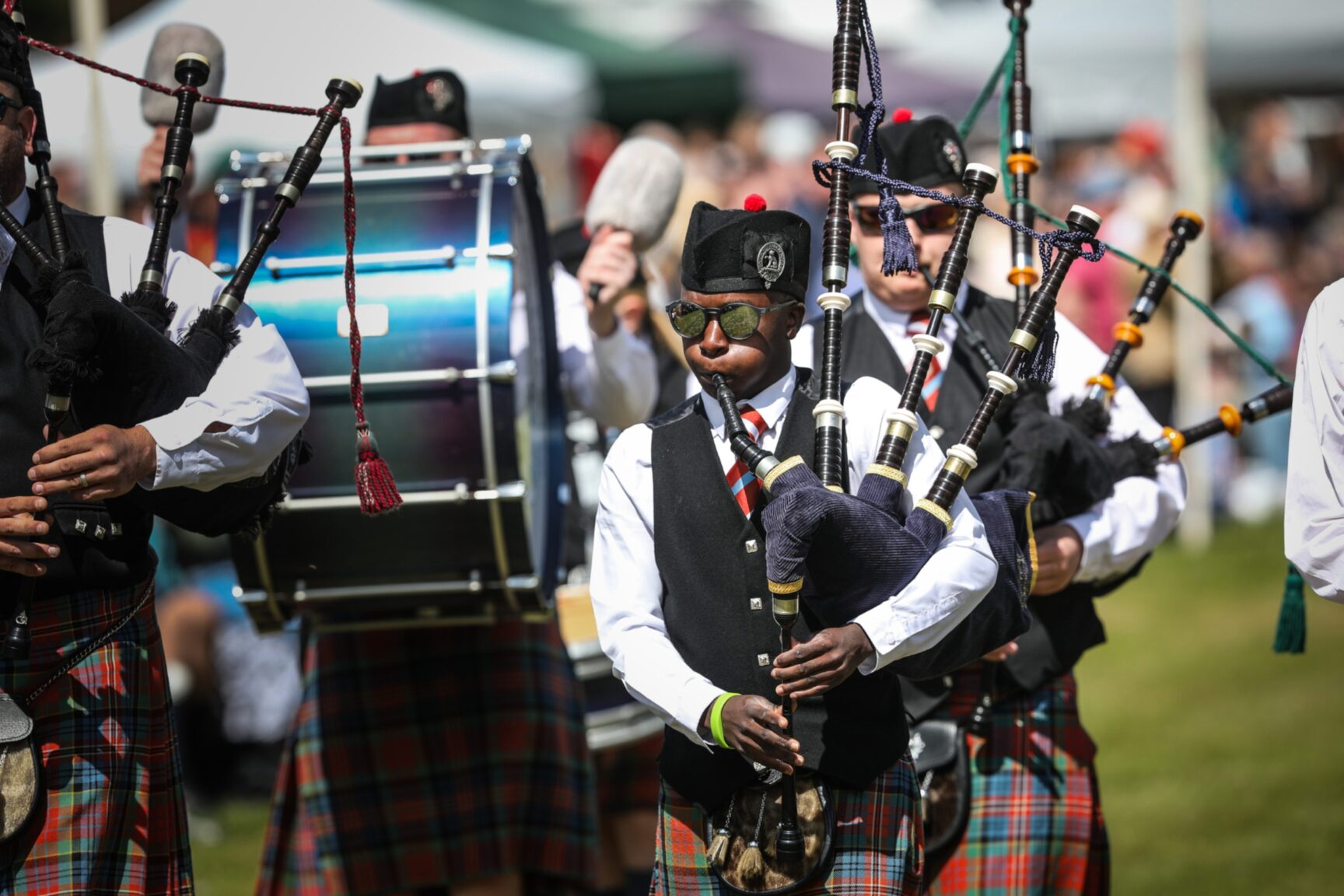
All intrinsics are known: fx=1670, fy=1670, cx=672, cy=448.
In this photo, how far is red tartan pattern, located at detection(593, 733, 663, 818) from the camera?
5.02 m

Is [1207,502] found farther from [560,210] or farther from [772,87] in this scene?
[560,210]

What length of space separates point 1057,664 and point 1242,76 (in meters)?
11.9

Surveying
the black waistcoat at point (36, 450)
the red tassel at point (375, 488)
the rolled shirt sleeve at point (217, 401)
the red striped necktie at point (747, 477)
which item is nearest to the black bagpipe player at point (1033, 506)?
the red striped necktie at point (747, 477)

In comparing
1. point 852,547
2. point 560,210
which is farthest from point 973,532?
point 560,210

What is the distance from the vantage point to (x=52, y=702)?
2.78 meters

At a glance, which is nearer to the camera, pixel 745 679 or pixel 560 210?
pixel 745 679

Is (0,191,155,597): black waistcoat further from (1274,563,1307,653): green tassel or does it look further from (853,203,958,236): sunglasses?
(1274,563,1307,653): green tassel

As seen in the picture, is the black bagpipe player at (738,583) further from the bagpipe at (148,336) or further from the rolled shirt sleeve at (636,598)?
the bagpipe at (148,336)

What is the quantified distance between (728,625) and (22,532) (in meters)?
1.11

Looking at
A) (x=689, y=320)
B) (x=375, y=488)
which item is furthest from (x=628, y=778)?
(x=689, y=320)

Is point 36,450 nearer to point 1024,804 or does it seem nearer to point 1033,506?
point 1033,506

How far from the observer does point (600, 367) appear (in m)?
4.21

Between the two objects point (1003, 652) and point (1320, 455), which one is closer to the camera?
point (1320, 455)

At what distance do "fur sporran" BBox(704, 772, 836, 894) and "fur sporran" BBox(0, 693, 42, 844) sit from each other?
110cm
